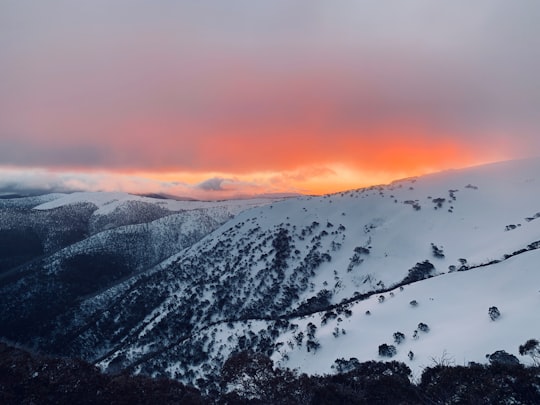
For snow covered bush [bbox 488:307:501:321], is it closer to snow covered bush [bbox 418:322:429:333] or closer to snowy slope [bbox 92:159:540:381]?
snowy slope [bbox 92:159:540:381]

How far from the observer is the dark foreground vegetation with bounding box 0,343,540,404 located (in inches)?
1324

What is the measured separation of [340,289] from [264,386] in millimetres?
74094

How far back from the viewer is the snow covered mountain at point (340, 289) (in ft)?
197

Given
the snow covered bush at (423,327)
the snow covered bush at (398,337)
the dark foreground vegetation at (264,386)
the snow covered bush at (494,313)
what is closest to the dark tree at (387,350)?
the snow covered bush at (398,337)

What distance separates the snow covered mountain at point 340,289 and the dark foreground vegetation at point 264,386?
993cm

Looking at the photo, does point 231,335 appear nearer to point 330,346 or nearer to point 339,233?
point 330,346

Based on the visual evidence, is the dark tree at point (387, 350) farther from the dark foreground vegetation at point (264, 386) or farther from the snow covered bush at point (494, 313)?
the snow covered bush at point (494, 313)

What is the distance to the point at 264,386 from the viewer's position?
39.9m

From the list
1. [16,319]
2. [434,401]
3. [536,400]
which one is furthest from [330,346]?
[16,319]

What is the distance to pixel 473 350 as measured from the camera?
45.8m

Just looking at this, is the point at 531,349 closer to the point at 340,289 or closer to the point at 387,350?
the point at 387,350

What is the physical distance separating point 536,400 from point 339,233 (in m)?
107

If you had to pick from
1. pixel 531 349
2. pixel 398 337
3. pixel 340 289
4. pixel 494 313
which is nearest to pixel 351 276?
pixel 340 289

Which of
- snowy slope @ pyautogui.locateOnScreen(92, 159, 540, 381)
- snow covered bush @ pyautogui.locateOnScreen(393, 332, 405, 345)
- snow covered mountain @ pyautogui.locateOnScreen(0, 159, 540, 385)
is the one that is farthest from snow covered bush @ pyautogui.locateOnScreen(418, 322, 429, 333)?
snow covered bush @ pyautogui.locateOnScreen(393, 332, 405, 345)
